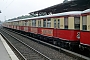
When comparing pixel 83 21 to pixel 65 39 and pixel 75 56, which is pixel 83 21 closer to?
pixel 75 56

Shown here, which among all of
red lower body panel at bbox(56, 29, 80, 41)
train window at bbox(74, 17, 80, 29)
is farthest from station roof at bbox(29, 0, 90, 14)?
red lower body panel at bbox(56, 29, 80, 41)

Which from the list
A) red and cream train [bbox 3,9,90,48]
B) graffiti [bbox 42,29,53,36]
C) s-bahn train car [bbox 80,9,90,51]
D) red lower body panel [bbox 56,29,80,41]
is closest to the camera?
s-bahn train car [bbox 80,9,90,51]

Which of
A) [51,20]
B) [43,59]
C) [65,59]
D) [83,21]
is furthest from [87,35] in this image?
[51,20]

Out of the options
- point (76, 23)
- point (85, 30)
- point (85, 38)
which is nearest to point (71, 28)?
point (76, 23)

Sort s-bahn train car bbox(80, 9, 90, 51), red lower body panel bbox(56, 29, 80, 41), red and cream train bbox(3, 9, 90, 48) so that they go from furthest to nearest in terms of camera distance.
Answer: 1. red lower body panel bbox(56, 29, 80, 41)
2. red and cream train bbox(3, 9, 90, 48)
3. s-bahn train car bbox(80, 9, 90, 51)

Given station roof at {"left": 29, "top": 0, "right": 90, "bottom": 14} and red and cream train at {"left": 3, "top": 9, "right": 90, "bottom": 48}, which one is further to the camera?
station roof at {"left": 29, "top": 0, "right": 90, "bottom": 14}

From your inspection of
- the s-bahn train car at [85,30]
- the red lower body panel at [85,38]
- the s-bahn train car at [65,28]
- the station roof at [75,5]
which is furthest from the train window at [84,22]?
the station roof at [75,5]

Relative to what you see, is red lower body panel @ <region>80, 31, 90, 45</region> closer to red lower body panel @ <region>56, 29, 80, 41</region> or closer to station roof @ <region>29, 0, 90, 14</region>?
red lower body panel @ <region>56, 29, 80, 41</region>

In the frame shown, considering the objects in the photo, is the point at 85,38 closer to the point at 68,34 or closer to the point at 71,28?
the point at 71,28

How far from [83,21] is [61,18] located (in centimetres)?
410

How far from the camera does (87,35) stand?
11445 millimetres

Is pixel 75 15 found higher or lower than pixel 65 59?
higher

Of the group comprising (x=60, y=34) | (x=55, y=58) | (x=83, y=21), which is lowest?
(x=55, y=58)

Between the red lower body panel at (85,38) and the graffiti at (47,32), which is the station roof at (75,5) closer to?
the graffiti at (47,32)
